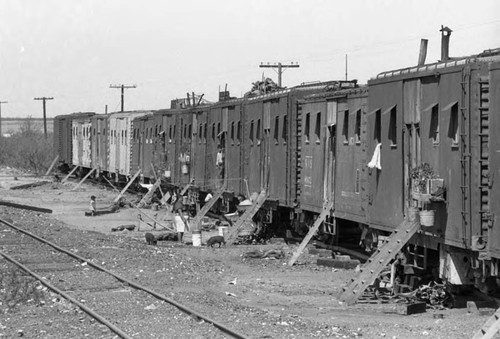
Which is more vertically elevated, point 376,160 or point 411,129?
point 411,129

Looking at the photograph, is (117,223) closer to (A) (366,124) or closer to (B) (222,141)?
(B) (222,141)

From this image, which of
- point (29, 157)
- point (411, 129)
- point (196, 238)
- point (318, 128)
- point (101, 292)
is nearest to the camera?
point (411, 129)

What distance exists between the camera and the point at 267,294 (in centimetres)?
1659

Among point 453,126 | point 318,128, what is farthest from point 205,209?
point 453,126

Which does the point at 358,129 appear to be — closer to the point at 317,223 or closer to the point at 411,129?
the point at 317,223

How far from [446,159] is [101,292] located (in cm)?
607

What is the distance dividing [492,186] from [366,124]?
5.70 m

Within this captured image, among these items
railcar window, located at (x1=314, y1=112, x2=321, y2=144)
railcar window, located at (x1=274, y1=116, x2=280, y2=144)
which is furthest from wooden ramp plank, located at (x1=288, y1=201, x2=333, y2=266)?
railcar window, located at (x1=274, y1=116, x2=280, y2=144)

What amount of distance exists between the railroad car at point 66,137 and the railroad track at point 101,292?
41.2m

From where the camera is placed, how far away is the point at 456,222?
46.2 ft

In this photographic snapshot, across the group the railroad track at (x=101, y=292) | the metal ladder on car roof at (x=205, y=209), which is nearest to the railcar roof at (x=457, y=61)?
the railroad track at (x=101, y=292)

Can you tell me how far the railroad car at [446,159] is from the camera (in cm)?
1327

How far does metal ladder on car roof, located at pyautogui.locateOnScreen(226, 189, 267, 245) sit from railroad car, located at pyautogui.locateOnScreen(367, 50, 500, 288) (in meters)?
8.40

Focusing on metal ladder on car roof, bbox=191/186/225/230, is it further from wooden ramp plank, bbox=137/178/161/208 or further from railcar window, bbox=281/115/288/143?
wooden ramp plank, bbox=137/178/161/208
